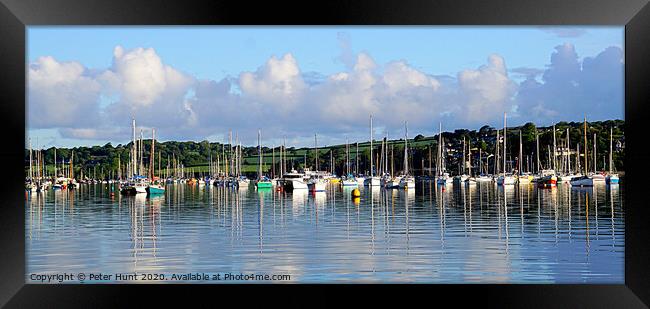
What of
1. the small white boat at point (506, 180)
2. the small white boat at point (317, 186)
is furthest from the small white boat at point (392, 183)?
the small white boat at point (506, 180)

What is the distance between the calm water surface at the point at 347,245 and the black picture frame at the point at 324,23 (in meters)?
3.38

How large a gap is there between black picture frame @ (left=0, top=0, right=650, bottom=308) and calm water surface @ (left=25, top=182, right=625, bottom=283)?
11.1 feet

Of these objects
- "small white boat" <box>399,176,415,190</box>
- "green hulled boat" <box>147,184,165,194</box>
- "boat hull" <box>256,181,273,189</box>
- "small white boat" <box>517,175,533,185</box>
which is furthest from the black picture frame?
"small white boat" <box>517,175,533,185</box>

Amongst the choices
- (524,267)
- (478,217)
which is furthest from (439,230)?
(524,267)

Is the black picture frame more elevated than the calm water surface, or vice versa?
the black picture frame

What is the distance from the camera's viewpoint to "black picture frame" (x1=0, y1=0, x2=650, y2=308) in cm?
789

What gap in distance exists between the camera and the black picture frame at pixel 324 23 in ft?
25.9

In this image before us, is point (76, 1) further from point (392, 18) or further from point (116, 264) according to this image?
point (116, 264)

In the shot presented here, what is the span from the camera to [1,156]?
7941 mm

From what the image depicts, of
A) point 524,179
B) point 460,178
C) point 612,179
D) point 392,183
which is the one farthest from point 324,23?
point 460,178

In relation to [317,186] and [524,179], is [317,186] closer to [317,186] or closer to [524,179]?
[317,186]

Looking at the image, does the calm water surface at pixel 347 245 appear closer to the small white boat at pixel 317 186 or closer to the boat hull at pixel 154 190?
the boat hull at pixel 154 190

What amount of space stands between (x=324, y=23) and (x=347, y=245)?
9.04 m

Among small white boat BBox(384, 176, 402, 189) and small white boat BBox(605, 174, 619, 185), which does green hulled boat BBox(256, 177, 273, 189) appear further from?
small white boat BBox(605, 174, 619, 185)
